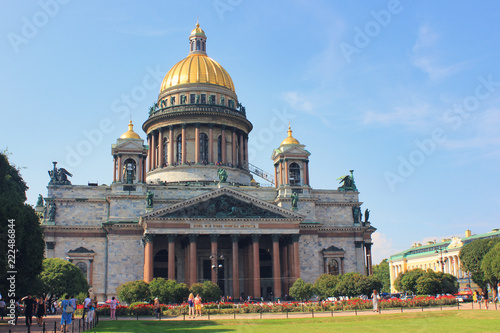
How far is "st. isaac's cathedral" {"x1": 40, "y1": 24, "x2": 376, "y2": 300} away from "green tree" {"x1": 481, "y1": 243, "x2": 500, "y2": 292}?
15354 millimetres

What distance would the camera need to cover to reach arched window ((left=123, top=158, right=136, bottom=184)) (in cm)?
6916

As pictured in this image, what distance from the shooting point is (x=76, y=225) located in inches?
2650

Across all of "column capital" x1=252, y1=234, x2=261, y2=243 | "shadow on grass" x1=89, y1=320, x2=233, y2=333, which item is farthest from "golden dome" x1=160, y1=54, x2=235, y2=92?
"shadow on grass" x1=89, y1=320, x2=233, y2=333

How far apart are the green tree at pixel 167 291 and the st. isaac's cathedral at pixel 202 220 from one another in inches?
233

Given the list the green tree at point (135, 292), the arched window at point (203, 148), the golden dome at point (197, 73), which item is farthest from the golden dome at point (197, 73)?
the green tree at point (135, 292)

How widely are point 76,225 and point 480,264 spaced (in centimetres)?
5791

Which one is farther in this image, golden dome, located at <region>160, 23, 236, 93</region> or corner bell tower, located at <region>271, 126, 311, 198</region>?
golden dome, located at <region>160, 23, 236, 93</region>

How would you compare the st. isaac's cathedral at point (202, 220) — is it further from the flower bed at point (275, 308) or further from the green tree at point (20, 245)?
the green tree at point (20, 245)

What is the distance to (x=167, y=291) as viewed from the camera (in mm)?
53062

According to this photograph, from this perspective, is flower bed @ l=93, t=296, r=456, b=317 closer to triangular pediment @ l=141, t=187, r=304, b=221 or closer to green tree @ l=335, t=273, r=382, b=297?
green tree @ l=335, t=273, r=382, b=297

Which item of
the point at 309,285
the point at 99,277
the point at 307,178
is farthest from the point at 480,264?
the point at 99,277

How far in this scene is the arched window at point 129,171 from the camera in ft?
227

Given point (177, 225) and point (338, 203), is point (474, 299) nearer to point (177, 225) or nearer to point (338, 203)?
point (338, 203)

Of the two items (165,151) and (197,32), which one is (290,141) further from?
(197,32)
